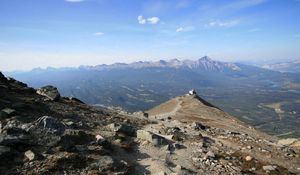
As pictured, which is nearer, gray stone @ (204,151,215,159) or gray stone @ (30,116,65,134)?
gray stone @ (30,116,65,134)

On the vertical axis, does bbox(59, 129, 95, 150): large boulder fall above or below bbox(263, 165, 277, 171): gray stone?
above

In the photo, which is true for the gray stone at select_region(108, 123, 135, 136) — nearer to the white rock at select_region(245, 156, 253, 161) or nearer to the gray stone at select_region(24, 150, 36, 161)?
the gray stone at select_region(24, 150, 36, 161)

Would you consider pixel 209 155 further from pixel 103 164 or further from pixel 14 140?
pixel 14 140

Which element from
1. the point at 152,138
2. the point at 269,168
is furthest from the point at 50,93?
the point at 269,168

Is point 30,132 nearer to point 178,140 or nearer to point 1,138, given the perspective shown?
point 1,138

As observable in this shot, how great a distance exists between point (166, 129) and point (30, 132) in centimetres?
1956

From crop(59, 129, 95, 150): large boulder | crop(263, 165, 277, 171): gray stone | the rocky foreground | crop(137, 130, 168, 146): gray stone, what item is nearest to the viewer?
the rocky foreground

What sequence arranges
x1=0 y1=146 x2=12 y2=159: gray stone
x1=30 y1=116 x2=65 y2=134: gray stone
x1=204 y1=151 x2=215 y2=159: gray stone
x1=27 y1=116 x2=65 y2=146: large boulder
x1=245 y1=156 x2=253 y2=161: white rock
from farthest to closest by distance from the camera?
x1=245 y1=156 x2=253 y2=161: white rock → x1=204 y1=151 x2=215 y2=159: gray stone → x1=30 y1=116 x2=65 y2=134: gray stone → x1=27 y1=116 x2=65 y2=146: large boulder → x1=0 y1=146 x2=12 y2=159: gray stone

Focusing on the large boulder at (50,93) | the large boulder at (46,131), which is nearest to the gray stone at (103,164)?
the large boulder at (46,131)

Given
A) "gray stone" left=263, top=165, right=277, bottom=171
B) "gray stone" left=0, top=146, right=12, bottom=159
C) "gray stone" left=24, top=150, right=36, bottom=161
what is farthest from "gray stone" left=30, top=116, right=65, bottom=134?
"gray stone" left=263, top=165, right=277, bottom=171

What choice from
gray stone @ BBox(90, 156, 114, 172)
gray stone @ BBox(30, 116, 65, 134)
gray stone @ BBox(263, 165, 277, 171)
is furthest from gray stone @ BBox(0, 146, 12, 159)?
gray stone @ BBox(263, 165, 277, 171)

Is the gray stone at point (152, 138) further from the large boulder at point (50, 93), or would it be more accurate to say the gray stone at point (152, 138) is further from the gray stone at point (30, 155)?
the large boulder at point (50, 93)

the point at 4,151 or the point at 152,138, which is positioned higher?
the point at 4,151

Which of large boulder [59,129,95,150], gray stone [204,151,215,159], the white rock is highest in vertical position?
large boulder [59,129,95,150]
